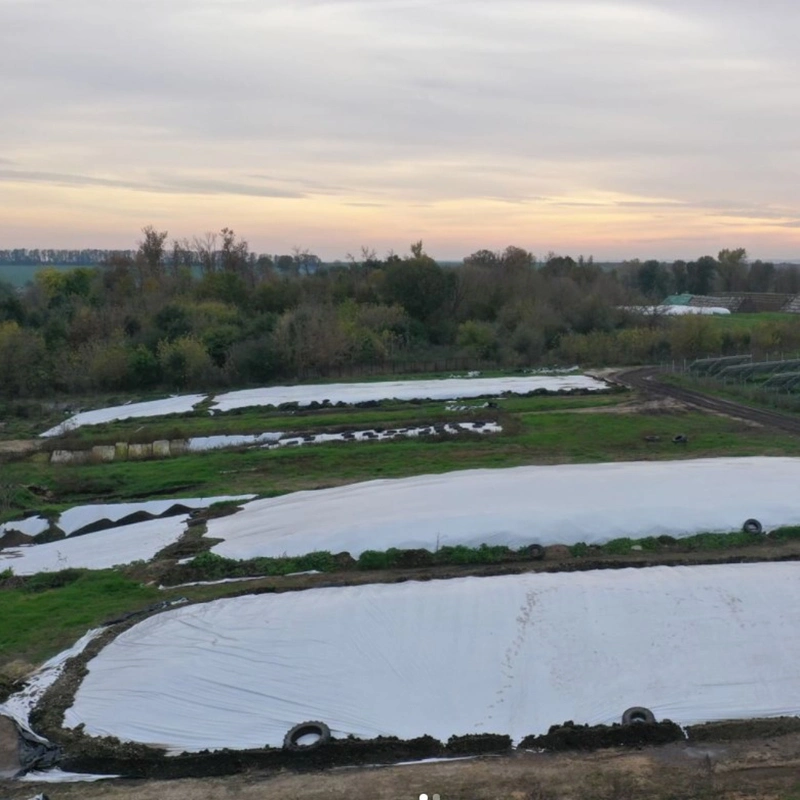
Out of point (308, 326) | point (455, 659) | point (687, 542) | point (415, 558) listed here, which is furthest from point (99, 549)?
point (308, 326)

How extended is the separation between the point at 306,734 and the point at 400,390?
85.3ft

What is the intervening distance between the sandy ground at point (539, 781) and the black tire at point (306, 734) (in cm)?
42

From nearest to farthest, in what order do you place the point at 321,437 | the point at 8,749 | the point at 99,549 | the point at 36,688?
the point at 8,749 < the point at 36,688 < the point at 99,549 < the point at 321,437

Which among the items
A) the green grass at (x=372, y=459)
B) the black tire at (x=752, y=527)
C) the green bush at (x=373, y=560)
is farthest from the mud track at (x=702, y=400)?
the green bush at (x=373, y=560)

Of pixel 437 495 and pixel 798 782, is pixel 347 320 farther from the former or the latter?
pixel 798 782

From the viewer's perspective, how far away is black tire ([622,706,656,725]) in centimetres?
917

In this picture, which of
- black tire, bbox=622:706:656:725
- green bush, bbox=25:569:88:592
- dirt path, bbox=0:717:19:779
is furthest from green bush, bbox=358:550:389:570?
dirt path, bbox=0:717:19:779

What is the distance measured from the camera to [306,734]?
9.25m

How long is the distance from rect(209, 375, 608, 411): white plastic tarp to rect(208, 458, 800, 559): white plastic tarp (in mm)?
15044

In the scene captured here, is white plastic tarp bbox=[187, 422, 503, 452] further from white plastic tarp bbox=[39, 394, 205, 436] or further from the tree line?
the tree line

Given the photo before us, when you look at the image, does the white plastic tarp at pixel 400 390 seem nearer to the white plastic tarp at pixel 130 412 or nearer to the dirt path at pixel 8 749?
the white plastic tarp at pixel 130 412

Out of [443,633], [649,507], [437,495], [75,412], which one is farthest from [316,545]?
[75,412]

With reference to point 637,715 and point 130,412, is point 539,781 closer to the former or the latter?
point 637,715

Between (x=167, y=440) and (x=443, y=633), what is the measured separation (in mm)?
17510
